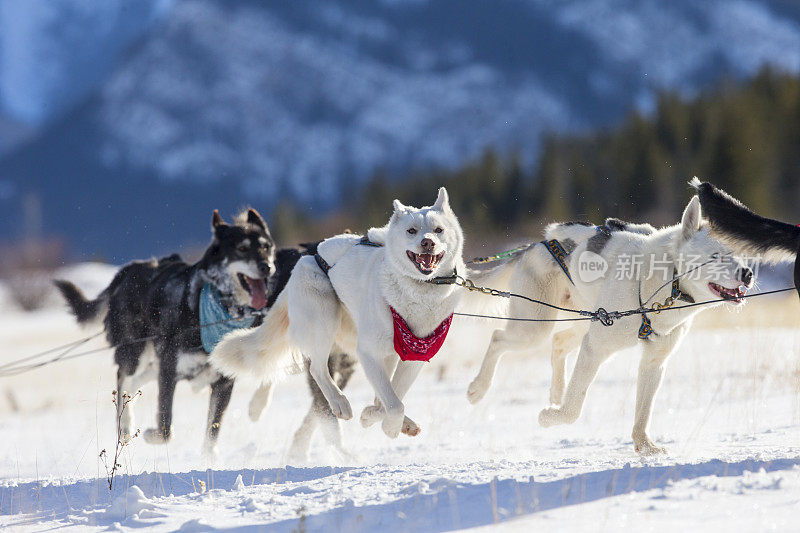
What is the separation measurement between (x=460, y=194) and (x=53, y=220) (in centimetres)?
8166

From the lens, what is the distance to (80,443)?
6844 millimetres

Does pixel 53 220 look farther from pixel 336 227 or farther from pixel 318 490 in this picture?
pixel 318 490

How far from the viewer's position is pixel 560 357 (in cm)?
562

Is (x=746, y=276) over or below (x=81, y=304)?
below

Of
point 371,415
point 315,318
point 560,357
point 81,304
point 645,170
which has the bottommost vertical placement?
point 371,415

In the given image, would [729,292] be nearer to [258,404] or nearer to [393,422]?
[393,422]

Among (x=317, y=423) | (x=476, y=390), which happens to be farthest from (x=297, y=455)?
(x=476, y=390)

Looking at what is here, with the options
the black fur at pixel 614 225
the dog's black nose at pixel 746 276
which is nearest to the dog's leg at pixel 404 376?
the black fur at pixel 614 225

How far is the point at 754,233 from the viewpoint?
13.4ft

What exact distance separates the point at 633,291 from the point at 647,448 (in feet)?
3.12

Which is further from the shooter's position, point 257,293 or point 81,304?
point 81,304

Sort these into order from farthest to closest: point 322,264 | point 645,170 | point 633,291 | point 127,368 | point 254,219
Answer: point 645,170, point 127,368, point 254,219, point 322,264, point 633,291

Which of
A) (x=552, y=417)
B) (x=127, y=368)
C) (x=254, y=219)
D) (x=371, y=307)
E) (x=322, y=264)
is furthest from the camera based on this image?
(x=127, y=368)

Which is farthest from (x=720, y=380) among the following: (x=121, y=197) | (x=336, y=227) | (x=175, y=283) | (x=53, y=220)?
(x=121, y=197)
